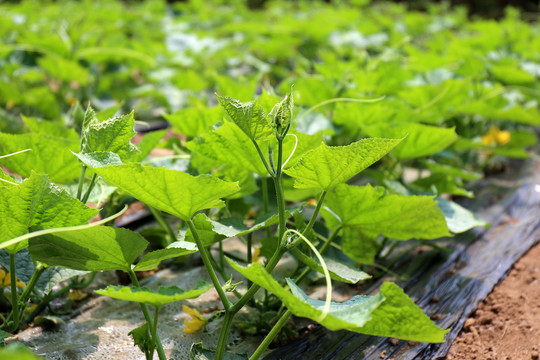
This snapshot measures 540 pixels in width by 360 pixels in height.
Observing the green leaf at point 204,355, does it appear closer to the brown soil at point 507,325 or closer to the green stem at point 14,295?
the green stem at point 14,295

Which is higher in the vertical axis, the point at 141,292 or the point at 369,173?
the point at 141,292

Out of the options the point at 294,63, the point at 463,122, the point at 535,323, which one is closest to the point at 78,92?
the point at 294,63

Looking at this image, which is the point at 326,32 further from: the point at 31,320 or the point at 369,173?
the point at 31,320

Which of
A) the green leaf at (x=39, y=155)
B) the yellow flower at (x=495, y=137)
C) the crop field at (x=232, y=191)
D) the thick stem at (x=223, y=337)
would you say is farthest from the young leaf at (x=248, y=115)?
the yellow flower at (x=495, y=137)

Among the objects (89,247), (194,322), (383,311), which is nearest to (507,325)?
(383,311)

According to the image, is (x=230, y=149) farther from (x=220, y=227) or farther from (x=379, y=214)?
(x=379, y=214)

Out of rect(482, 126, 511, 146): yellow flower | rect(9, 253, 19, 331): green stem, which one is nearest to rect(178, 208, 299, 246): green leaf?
rect(9, 253, 19, 331): green stem
